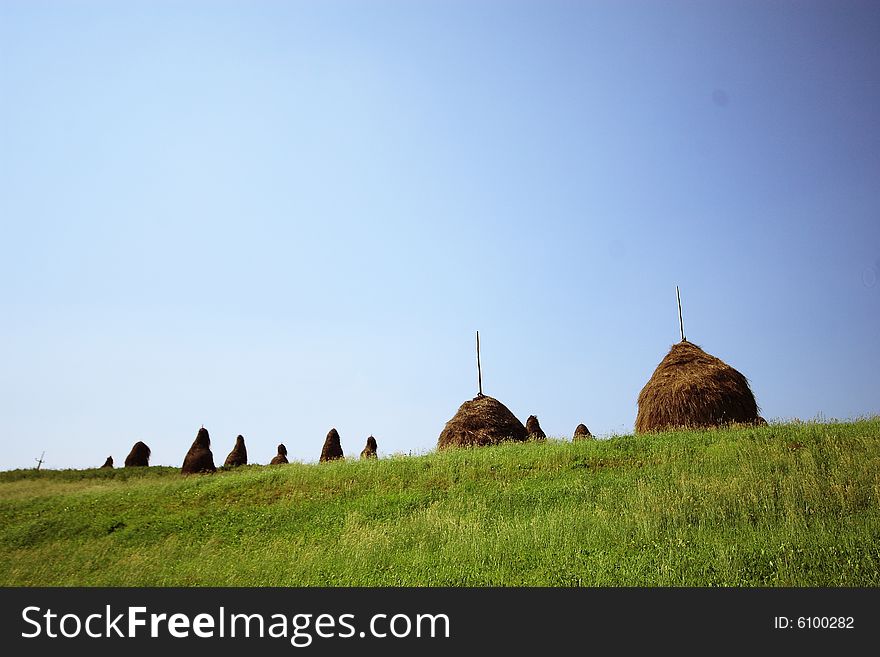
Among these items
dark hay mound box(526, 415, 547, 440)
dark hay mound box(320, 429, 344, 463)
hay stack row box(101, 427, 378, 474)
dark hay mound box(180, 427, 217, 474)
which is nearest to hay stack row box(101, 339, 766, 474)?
hay stack row box(101, 427, 378, 474)

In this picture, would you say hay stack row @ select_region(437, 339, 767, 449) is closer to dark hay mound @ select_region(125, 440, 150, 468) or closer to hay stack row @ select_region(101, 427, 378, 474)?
hay stack row @ select_region(101, 427, 378, 474)

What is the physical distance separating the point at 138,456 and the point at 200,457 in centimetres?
1213

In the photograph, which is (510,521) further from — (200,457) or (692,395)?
(200,457)

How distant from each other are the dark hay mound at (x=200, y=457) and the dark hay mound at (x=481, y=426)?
53.2 ft

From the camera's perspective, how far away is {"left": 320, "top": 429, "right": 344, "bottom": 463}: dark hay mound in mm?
40188

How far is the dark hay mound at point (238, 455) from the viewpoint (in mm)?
42469

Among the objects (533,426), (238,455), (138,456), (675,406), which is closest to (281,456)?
(238,455)

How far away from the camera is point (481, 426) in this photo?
A: 99.0 ft

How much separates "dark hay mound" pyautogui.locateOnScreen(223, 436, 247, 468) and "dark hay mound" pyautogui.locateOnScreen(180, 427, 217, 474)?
521 centimetres
